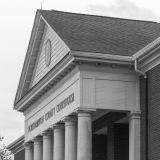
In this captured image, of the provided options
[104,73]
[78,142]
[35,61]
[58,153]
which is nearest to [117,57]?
[104,73]

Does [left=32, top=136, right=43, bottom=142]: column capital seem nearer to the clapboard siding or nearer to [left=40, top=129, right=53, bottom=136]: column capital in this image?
[left=40, top=129, right=53, bottom=136]: column capital

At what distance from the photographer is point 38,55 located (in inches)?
1619

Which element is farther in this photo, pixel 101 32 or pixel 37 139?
pixel 37 139

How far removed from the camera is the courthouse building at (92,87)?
32.4m

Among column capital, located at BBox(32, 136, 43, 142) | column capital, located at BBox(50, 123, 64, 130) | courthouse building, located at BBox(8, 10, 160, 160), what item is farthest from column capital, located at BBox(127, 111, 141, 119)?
column capital, located at BBox(32, 136, 43, 142)

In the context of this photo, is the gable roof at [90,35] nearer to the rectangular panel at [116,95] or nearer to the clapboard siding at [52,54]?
the clapboard siding at [52,54]

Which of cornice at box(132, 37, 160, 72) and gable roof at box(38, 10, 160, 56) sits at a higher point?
gable roof at box(38, 10, 160, 56)

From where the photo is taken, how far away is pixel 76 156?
35406 mm

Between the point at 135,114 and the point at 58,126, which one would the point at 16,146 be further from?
the point at 135,114

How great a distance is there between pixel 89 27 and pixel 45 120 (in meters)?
5.51

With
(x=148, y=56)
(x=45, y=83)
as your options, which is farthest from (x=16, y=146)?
(x=148, y=56)

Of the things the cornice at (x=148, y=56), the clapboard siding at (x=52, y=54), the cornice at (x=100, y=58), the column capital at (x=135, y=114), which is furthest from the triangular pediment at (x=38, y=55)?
the column capital at (x=135, y=114)

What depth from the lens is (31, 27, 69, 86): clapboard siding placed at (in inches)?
1399

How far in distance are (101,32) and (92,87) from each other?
507 cm
